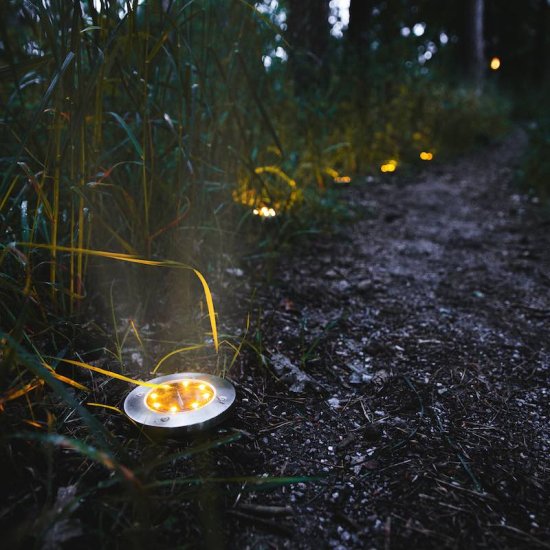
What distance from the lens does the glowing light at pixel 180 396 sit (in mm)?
970

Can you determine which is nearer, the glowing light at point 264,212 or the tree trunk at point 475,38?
the glowing light at point 264,212

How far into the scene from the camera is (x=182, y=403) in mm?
988

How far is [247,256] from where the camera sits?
1852 mm

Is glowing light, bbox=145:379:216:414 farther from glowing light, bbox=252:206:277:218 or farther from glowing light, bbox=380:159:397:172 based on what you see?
glowing light, bbox=380:159:397:172

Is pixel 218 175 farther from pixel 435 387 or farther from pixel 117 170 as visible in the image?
pixel 435 387

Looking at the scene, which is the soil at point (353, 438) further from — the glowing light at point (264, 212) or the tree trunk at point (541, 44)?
the tree trunk at point (541, 44)

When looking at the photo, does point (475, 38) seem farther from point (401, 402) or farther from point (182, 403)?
point (182, 403)

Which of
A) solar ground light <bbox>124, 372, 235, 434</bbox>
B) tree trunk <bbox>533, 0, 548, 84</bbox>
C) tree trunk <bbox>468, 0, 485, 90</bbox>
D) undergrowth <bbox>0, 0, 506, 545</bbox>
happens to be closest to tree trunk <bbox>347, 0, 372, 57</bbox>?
tree trunk <bbox>468, 0, 485, 90</bbox>

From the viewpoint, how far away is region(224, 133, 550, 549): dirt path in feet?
2.62

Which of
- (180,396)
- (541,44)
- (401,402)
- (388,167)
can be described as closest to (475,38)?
(388,167)

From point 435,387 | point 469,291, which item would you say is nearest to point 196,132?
point 435,387

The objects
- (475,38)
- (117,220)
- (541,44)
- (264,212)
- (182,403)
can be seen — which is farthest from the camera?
(541,44)

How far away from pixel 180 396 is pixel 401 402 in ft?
1.86

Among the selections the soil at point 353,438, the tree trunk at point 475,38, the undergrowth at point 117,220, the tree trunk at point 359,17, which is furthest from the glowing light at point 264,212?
the tree trunk at point 475,38
